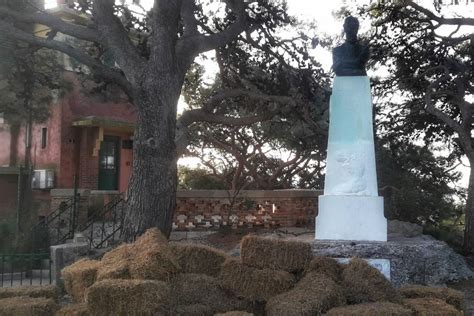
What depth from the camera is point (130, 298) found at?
5883mm

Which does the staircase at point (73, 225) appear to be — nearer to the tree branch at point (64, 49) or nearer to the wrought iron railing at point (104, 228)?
the wrought iron railing at point (104, 228)

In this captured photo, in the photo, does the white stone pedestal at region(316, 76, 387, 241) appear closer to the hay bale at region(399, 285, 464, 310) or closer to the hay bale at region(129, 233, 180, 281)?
the hay bale at region(399, 285, 464, 310)

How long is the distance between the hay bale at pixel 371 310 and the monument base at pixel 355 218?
3418mm

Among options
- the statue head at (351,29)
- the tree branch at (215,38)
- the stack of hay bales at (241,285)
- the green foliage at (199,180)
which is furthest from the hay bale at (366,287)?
the green foliage at (199,180)

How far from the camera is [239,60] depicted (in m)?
14.8

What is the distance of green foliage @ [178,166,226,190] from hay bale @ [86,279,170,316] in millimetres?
16833

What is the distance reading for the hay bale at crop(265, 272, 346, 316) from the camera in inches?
227

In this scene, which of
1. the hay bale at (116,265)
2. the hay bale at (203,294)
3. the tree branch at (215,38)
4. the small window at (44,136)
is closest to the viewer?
the hay bale at (203,294)

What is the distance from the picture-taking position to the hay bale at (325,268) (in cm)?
659

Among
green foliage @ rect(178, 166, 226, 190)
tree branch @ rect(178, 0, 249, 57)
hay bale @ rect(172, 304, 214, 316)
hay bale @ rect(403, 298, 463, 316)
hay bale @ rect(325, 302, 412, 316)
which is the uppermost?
tree branch @ rect(178, 0, 249, 57)

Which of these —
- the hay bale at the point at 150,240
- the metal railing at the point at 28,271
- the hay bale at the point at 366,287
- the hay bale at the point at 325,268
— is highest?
the hay bale at the point at 150,240

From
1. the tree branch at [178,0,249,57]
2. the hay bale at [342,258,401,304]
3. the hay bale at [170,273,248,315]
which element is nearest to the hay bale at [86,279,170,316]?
the hay bale at [170,273,248,315]

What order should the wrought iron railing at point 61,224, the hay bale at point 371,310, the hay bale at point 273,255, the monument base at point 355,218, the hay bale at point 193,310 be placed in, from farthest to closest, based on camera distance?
the wrought iron railing at point 61,224
the monument base at point 355,218
the hay bale at point 273,255
the hay bale at point 193,310
the hay bale at point 371,310

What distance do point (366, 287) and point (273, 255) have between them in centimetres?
113
